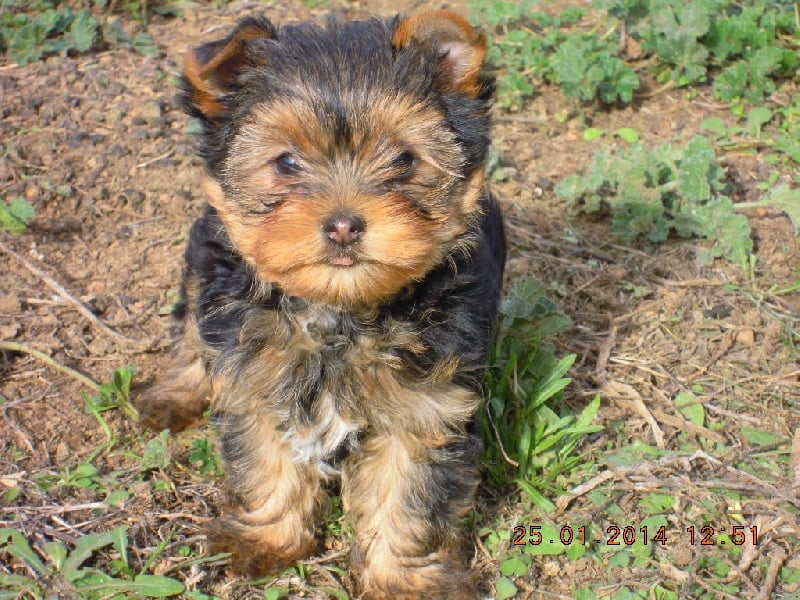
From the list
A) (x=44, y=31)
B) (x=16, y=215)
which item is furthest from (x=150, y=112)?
(x=16, y=215)

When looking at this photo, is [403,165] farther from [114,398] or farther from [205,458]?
[114,398]

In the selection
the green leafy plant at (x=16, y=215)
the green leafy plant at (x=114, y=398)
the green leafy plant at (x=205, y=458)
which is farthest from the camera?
the green leafy plant at (x=16, y=215)

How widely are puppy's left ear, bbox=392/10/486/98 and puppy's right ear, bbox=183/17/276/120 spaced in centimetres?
48

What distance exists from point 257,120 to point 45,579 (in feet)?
6.26

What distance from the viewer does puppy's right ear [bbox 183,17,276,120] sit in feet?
9.84

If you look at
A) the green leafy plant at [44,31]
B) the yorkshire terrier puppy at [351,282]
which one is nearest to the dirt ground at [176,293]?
the green leafy plant at [44,31]

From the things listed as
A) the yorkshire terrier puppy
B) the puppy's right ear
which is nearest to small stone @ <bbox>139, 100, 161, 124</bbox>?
the yorkshire terrier puppy

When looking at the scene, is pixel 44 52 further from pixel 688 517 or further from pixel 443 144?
pixel 688 517

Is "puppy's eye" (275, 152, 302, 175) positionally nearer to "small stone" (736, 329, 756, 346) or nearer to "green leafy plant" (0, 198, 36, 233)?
"green leafy plant" (0, 198, 36, 233)

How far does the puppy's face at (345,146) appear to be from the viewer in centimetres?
278

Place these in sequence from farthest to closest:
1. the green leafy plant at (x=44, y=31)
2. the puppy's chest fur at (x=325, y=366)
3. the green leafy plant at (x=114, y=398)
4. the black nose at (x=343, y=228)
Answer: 1. the green leafy plant at (x=44, y=31)
2. the green leafy plant at (x=114, y=398)
3. the puppy's chest fur at (x=325, y=366)
4. the black nose at (x=343, y=228)

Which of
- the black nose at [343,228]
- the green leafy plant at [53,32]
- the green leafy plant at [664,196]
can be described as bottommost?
the green leafy plant at [664,196]
